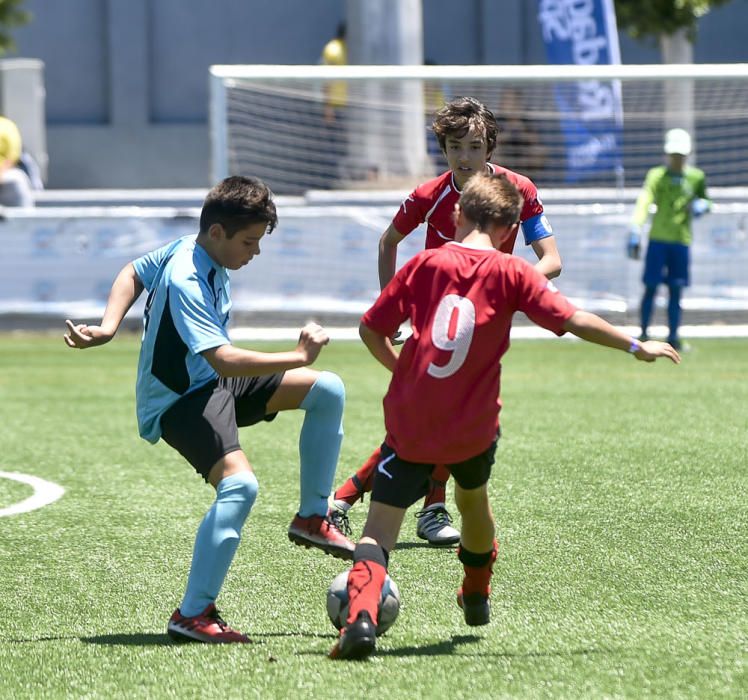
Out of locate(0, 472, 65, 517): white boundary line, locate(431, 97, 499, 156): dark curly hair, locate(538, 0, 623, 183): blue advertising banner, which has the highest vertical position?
locate(538, 0, 623, 183): blue advertising banner

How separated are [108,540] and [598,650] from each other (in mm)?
2575

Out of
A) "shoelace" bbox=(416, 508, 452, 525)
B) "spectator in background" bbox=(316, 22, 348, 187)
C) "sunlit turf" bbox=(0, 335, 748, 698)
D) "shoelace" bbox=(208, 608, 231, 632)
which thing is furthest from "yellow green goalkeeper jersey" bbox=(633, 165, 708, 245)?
"shoelace" bbox=(208, 608, 231, 632)

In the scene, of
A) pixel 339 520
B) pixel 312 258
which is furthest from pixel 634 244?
pixel 339 520

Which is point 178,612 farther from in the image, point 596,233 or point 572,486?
point 596,233

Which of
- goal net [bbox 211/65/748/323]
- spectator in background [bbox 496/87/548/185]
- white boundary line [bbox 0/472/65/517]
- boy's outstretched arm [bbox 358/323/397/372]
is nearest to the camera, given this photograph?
boy's outstretched arm [bbox 358/323/397/372]

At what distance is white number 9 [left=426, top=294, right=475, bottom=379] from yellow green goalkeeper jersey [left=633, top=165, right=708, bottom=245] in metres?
8.99

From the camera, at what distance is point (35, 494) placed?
7242 mm

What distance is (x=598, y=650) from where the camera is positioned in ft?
14.6

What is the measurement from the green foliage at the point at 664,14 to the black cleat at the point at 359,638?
1844cm

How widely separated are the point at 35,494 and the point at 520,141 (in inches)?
420

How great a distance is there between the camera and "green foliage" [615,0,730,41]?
21297 mm

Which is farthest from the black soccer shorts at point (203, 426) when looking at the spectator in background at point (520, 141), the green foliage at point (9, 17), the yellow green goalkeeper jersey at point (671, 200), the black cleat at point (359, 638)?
the green foliage at point (9, 17)

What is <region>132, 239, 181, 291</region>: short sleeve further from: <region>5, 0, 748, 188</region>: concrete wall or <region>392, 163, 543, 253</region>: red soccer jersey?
<region>5, 0, 748, 188</region>: concrete wall

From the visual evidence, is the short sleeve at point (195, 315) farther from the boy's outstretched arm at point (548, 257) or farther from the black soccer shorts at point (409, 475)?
the boy's outstretched arm at point (548, 257)
